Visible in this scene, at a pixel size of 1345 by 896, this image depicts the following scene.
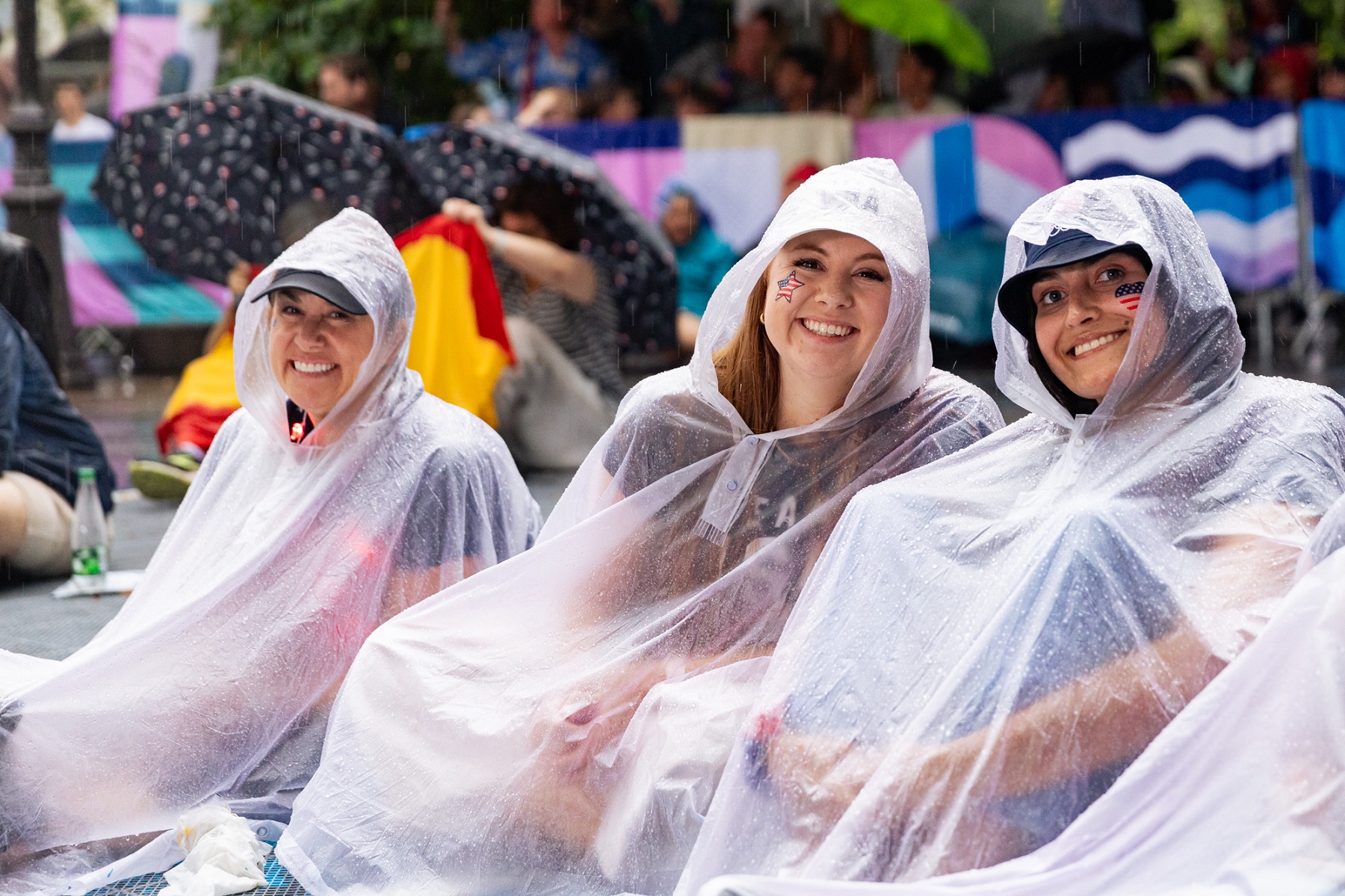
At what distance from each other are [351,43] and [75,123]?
5.97 ft

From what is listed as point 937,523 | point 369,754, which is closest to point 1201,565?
point 937,523

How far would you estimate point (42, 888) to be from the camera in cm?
281

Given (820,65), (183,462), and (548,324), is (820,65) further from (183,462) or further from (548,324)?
(183,462)

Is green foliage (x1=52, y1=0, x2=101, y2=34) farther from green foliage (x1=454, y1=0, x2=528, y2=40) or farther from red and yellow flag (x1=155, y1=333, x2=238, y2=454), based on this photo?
red and yellow flag (x1=155, y1=333, x2=238, y2=454)

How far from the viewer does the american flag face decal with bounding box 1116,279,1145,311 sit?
7.99ft

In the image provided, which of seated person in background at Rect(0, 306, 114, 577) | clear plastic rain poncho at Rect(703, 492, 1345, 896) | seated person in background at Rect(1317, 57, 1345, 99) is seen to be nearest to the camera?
clear plastic rain poncho at Rect(703, 492, 1345, 896)

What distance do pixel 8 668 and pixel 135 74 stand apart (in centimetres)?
797

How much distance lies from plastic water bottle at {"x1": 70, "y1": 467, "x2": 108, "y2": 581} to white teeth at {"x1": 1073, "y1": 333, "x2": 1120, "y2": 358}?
347cm

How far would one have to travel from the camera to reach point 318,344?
3.29 metres

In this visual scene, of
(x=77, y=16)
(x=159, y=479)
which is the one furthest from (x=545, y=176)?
(x=77, y=16)

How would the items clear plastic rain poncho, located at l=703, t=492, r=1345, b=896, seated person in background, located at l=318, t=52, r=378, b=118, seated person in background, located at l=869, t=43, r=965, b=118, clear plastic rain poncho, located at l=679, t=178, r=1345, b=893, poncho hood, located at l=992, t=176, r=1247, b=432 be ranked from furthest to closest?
1. seated person in background, located at l=869, t=43, r=965, b=118
2. seated person in background, located at l=318, t=52, r=378, b=118
3. poncho hood, located at l=992, t=176, r=1247, b=432
4. clear plastic rain poncho, located at l=679, t=178, r=1345, b=893
5. clear plastic rain poncho, located at l=703, t=492, r=1345, b=896

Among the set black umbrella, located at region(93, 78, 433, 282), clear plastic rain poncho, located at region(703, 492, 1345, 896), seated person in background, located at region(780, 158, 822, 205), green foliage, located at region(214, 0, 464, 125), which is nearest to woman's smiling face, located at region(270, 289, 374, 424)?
clear plastic rain poncho, located at region(703, 492, 1345, 896)

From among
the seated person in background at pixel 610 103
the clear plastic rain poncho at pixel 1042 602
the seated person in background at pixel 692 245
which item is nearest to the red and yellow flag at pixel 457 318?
the seated person in background at pixel 692 245

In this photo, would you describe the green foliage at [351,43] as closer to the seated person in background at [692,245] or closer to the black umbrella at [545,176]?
the seated person in background at [692,245]
